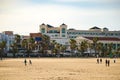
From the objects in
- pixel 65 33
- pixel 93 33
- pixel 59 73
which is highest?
pixel 93 33

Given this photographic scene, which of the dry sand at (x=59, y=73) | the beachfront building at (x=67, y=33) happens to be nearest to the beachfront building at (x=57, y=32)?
the beachfront building at (x=67, y=33)

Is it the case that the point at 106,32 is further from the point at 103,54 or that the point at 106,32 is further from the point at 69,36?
the point at 103,54

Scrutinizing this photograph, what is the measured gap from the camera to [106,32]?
165m

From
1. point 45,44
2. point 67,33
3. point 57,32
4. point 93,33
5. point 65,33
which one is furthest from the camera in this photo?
point 93,33

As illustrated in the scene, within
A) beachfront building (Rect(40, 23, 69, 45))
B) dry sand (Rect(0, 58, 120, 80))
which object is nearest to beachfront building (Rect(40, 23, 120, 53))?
beachfront building (Rect(40, 23, 69, 45))

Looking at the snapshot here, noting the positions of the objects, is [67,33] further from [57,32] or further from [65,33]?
[57,32]

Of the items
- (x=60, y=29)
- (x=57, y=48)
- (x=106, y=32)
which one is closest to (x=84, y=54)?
(x=57, y=48)

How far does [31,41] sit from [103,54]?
93.6 ft

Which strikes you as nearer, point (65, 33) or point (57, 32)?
point (65, 33)

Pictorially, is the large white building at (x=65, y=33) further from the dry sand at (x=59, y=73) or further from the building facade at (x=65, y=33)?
the dry sand at (x=59, y=73)

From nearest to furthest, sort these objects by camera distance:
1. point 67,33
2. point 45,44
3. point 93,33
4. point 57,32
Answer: point 45,44 < point 57,32 < point 67,33 < point 93,33

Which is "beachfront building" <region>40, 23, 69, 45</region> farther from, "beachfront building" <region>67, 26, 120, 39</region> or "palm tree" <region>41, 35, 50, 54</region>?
"palm tree" <region>41, 35, 50, 54</region>

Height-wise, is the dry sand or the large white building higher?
the large white building

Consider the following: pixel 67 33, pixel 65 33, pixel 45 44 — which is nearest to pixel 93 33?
pixel 67 33
